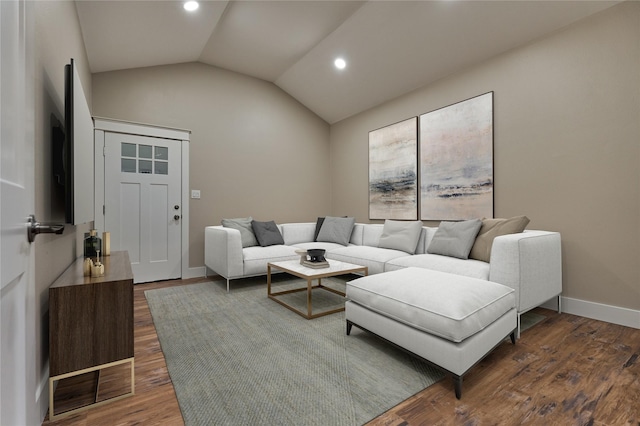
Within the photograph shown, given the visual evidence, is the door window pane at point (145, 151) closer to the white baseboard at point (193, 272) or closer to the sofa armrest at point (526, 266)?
the white baseboard at point (193, 272)

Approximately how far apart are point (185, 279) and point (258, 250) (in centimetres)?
120

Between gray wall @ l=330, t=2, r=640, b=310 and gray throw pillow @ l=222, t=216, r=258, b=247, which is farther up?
gray wall @ l=330, t=2, r=640, b=310

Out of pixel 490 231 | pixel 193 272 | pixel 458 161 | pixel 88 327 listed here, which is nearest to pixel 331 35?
pixel 458 161

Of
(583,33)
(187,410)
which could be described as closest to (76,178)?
(187,410)

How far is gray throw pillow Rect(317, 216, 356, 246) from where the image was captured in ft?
14.0

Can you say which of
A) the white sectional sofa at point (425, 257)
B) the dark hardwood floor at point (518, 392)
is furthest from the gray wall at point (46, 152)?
the white sectional sofa at point (425, 257)

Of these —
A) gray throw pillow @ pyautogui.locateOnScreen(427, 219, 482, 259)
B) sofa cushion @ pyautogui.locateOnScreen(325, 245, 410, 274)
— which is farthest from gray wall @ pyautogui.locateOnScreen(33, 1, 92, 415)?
gray throw pillow @ pyautogui.locateOnScreen(427, 219, 482, 259)

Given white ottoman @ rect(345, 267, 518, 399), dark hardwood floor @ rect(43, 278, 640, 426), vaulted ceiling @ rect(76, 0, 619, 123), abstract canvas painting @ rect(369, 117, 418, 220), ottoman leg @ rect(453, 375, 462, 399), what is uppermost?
vaulted ceiling @ rect(76, 0, 619, 123)

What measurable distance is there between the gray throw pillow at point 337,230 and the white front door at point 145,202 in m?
2.01

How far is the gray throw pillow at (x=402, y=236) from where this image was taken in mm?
3455

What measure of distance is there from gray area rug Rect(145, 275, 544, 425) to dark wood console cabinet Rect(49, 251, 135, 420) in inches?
14.6

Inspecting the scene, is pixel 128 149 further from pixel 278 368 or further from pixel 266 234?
pixel 278 368

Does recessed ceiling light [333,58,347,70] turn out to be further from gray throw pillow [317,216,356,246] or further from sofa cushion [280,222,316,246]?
sofa cushion [280,222,316,246]

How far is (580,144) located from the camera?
2.60m
